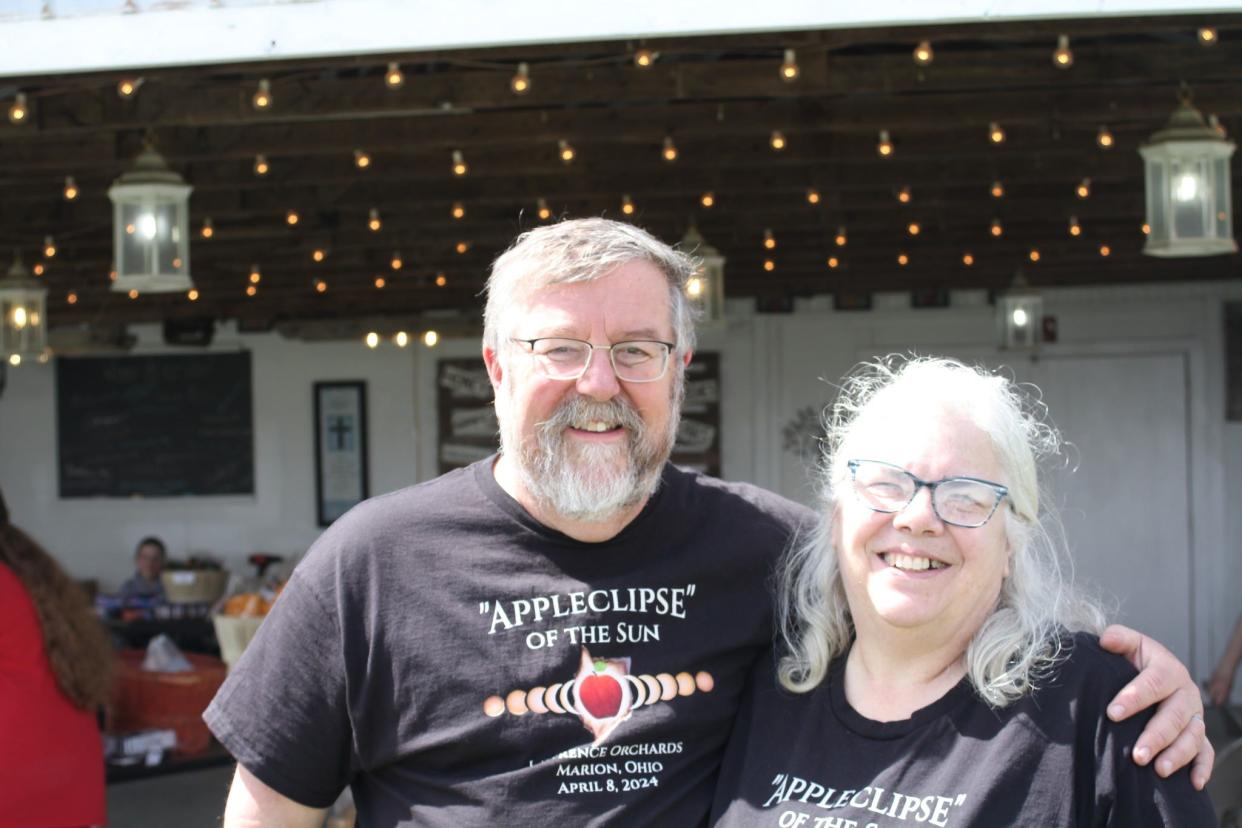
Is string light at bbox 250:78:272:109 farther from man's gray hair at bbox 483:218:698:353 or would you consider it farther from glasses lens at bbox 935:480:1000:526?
glasses lens at bbox 935:480:1000:526

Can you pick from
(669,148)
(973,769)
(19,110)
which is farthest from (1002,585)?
(19,110)

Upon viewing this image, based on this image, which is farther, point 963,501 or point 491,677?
point 491,677

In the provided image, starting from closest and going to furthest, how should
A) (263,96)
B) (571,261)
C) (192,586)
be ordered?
(571,261)
(263,96)
(192,586)

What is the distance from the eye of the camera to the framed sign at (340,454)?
8977mm

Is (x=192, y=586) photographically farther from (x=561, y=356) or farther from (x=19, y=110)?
(x=561, y=356)

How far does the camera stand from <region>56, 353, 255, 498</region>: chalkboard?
9.22 m

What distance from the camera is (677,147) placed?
482 centimetres

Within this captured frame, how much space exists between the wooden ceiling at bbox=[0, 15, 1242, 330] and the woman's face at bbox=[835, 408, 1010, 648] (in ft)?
4.60

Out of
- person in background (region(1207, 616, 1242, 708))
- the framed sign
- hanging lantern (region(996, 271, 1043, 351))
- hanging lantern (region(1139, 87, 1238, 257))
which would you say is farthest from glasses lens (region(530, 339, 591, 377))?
the framed sign

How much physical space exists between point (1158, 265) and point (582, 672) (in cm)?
659

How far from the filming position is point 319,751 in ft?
5.93

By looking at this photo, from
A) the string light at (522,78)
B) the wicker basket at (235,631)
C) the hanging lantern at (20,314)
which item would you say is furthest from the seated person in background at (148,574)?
the string light at (522,78)

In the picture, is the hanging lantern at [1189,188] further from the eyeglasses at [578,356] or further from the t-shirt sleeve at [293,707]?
the t-shirt sleeve at [293,707]

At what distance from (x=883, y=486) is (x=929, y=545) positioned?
0.09 meters
